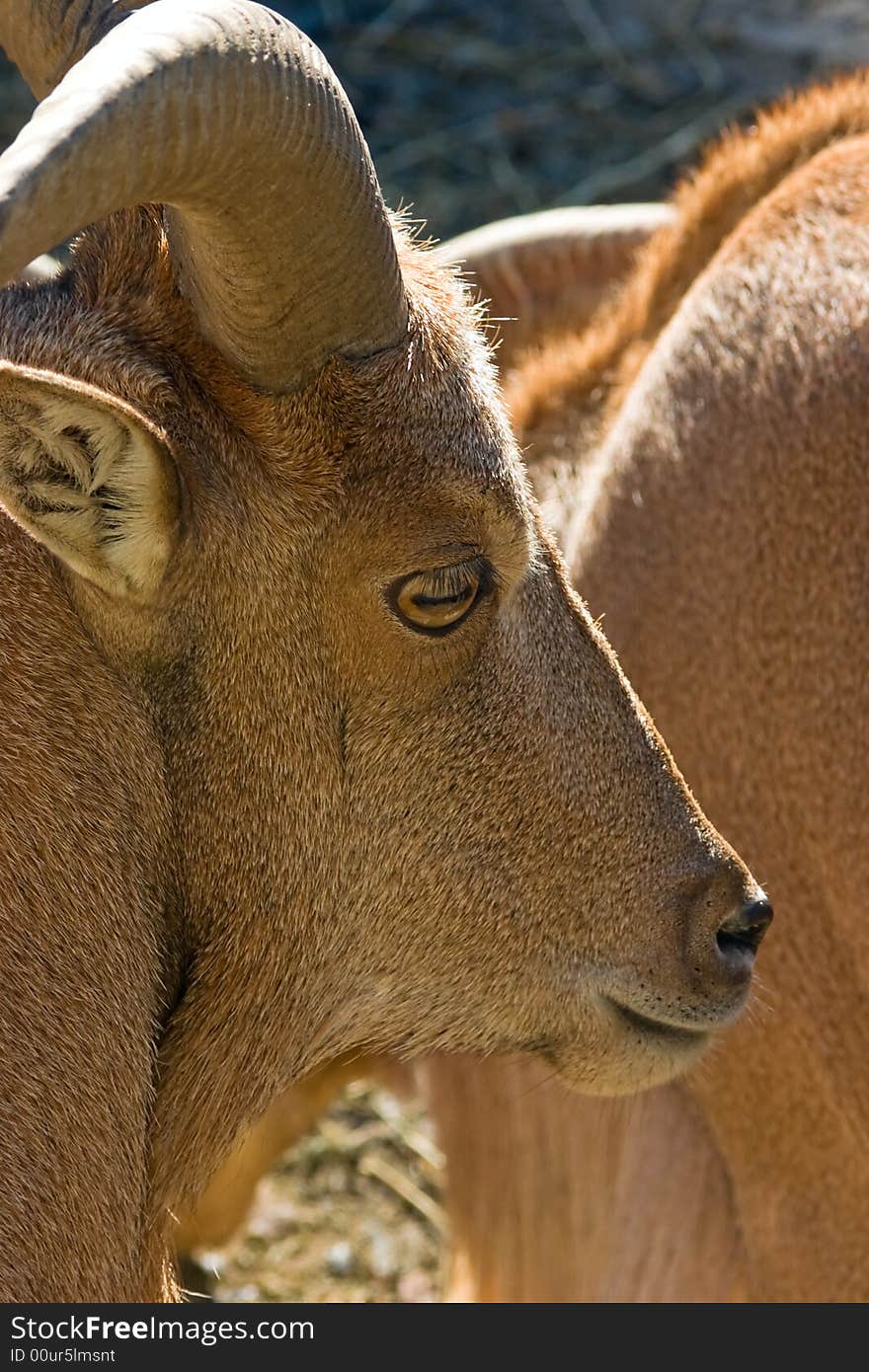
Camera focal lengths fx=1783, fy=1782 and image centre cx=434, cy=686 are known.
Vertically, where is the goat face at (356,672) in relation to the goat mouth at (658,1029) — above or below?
above

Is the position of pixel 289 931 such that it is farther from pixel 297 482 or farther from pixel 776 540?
pixel 776 540

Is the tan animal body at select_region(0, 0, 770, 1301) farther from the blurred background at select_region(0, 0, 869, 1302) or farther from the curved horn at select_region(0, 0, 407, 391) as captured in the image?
the blurred background at select_region(0, 0, 869, 1302)

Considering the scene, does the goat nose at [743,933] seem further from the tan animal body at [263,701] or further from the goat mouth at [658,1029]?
the goat mouth at [658,1029]

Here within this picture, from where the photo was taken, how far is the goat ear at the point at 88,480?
2.43 meters

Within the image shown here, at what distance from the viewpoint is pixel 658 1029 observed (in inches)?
131

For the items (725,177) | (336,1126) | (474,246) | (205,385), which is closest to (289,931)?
(205,385)

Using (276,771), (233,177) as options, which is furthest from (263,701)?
(233,177)

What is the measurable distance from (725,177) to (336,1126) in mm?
3674

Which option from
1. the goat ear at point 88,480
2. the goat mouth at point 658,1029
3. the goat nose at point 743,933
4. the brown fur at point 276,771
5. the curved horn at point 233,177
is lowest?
the goat mouth at point 658,1029

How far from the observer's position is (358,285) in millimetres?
2727

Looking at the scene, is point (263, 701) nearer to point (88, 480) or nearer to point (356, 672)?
point (356, 672)

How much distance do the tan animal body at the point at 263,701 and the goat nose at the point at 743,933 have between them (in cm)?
1

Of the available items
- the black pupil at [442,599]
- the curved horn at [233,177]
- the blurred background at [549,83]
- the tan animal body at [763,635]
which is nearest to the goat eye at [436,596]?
the black pupil at [442,599]

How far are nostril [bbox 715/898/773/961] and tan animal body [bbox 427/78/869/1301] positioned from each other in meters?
0.38
